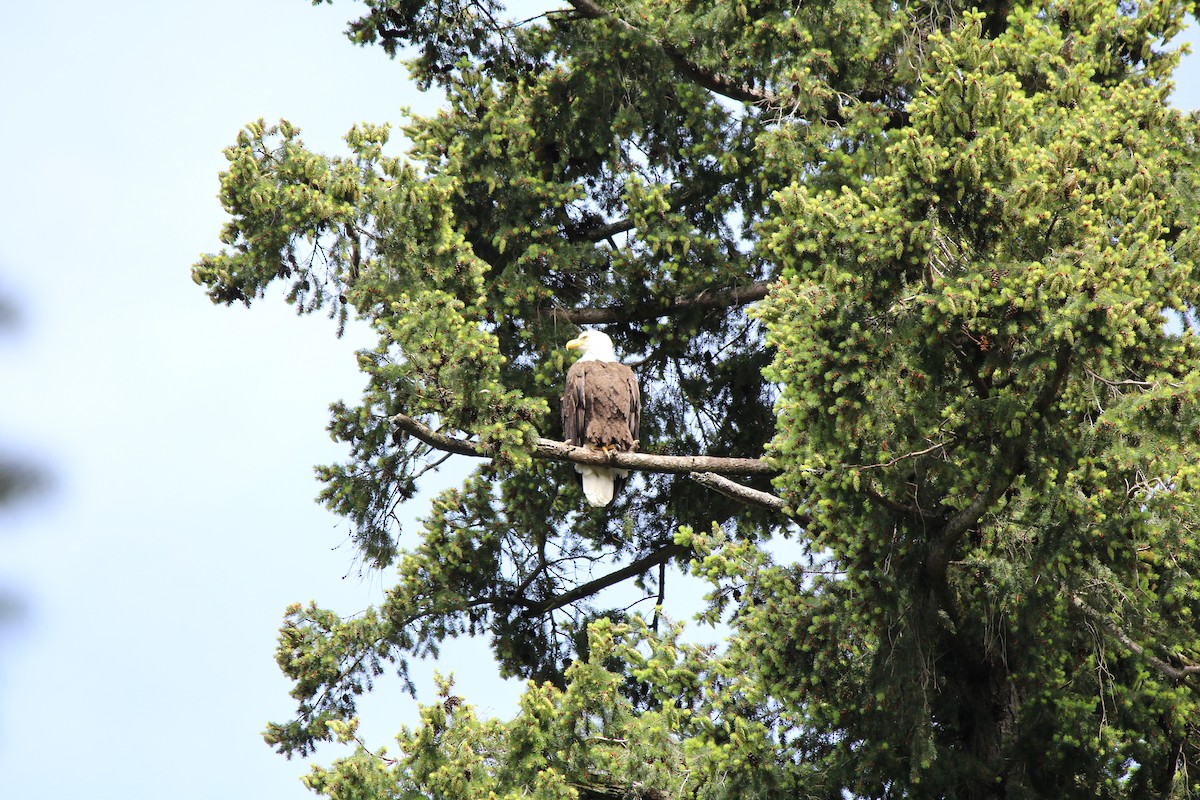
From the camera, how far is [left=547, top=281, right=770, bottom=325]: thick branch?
→ 33.3 feet

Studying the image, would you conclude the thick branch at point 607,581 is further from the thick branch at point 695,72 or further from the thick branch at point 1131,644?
the thick branch at point 1131,644

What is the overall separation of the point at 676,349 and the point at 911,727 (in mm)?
4445

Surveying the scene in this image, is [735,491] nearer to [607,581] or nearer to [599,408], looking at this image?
[599,408]

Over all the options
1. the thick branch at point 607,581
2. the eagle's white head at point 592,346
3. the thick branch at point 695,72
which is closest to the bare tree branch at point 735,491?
the eagle's white head at point 592,346

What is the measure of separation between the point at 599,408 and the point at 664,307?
135cm

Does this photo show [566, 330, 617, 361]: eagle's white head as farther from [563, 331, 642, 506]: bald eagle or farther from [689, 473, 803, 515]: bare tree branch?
[689, 473, 803, 515]: bare tree branch

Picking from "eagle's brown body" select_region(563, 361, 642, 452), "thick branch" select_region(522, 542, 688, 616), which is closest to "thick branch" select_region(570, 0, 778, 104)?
"eagle's brown body" select_region(563, 361, 642, 452)

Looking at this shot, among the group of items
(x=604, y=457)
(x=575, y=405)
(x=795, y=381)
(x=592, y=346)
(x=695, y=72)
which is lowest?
(x=795, y=381)

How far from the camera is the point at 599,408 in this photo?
31.0 feet

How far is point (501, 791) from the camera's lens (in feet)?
23.2

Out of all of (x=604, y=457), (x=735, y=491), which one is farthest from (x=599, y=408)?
(x=735, y=491)

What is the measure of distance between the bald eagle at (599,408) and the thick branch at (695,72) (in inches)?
86.5

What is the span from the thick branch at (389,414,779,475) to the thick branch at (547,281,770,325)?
6.41ft

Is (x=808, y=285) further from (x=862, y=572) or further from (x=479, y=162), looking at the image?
(x=479, y=162)
